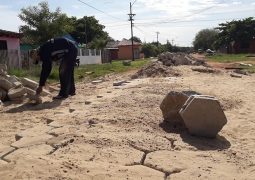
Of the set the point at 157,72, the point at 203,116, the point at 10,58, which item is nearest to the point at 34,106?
the point at 203,116

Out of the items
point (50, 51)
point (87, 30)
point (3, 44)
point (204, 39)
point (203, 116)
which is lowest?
point (203, 116)

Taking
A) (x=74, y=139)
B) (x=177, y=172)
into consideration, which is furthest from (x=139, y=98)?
(x=177, y=172)

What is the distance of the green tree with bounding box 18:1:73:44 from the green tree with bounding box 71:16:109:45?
763 inches

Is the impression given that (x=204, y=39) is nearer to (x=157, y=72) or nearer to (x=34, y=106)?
(x=157, y=72)

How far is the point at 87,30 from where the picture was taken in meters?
55.7

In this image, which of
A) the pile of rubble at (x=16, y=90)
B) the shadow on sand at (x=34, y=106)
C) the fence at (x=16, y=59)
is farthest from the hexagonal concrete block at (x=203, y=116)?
the fence at (x=16, y=59)

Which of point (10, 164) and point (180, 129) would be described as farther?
point (180, 129)

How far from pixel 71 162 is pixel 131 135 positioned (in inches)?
43.7

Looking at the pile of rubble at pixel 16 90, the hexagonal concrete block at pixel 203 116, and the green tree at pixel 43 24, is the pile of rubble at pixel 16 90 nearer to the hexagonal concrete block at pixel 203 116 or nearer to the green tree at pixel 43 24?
the hexagonal concrete block at pixel 203 116

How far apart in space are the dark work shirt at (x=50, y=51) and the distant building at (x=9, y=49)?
9825 mm

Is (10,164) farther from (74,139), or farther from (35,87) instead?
(35,87)

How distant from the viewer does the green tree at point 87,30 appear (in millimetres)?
54875

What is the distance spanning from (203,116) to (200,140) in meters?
0.30

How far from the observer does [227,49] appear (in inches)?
2201
